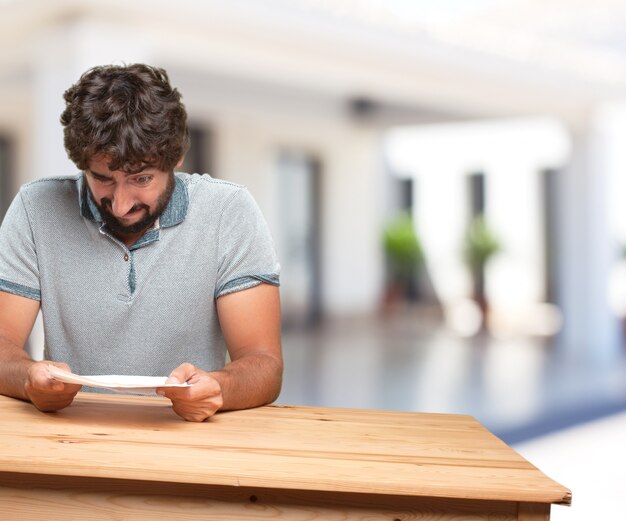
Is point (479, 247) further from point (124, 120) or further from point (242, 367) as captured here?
point (124, 120)

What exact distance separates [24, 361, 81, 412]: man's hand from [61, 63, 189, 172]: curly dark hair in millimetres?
428

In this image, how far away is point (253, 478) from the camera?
133cm

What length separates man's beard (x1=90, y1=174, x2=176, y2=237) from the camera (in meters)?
1.93

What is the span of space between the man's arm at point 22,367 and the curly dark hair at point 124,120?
14.7 inches

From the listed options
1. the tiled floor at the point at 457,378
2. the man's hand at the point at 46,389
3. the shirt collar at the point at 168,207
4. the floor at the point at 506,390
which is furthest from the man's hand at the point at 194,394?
the tiled floor at the point at 457,378

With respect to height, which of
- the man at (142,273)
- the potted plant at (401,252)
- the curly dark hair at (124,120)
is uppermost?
the curly dark hair at (124,120)

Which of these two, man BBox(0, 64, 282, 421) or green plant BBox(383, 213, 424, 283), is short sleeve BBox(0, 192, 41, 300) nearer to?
man BBox(0, 64, 282, 421)

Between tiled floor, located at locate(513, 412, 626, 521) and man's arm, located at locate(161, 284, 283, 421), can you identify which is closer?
man's arm, located at locate(161, 284, 283, 421)

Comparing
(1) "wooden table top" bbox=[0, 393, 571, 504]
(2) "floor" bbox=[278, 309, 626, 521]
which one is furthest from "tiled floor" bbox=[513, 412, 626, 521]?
(1) "wooden table top" bbox=[0, 393, 571, 504]

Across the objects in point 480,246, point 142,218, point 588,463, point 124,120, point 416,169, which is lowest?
point 588,463

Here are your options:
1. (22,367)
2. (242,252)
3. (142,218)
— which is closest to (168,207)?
(142,218)

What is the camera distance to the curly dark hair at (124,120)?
5.86ft

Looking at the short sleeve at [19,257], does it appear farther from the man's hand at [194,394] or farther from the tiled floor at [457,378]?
the tiled floor at [457,378]

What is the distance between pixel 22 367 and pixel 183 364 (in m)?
0.38
